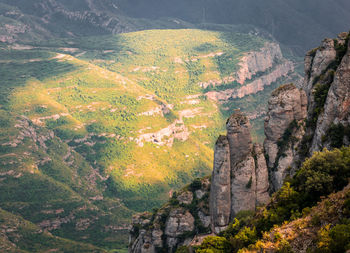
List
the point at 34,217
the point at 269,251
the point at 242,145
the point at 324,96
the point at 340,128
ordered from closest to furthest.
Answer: the point at 269,251 → the point at 340,128 → the point at 324,96 → the point at 242,145 → the point at 34,217

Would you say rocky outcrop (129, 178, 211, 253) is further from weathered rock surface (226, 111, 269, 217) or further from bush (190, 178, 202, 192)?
weathered rock surface (226, 111, 269, 217)

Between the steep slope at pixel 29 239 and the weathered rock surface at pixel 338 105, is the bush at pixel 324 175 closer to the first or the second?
the weathered rock surface at pixel 338 105

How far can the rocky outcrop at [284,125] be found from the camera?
69.9m

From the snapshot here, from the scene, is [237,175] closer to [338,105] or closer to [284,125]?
[284,125]

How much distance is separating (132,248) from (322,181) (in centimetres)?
6387

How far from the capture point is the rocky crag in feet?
196

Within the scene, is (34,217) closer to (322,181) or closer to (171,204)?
(171,204)

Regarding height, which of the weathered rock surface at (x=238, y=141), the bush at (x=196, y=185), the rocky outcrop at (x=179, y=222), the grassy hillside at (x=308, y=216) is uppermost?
the grassy hillside at (x=308, y=216)

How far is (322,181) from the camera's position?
41.2 metres

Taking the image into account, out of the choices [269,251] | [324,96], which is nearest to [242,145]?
[324,96]

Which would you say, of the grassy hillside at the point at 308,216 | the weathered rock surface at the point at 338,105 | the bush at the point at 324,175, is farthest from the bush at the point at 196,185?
the bush at the point at 324,175

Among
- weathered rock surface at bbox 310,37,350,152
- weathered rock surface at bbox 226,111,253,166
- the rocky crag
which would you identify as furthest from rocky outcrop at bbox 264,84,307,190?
weathered rock surface at bbox 310,37,350,152

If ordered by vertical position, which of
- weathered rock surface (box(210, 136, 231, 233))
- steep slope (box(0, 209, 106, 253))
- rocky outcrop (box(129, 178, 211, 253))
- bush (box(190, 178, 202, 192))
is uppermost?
weathered rock surface (box(210, 136, 231, 233))

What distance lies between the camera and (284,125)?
71.7 meters
